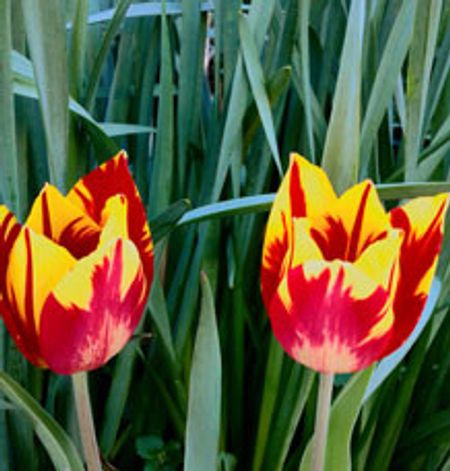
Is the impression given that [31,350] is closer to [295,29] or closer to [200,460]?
[200,460]

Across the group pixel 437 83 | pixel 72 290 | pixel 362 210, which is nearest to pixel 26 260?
pixel 72 290

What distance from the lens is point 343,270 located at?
0.34 meters

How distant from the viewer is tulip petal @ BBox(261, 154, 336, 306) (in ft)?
1.23

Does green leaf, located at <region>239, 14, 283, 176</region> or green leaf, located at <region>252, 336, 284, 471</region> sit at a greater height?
green leaf, located at <region>239, 14, 283, 176</region>

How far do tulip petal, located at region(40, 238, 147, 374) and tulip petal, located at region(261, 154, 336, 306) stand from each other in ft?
0.18

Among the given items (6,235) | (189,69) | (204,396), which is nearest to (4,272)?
(6,235)

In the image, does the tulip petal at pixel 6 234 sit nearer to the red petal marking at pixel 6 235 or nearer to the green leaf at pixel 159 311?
the red petal marking at pixel 6 235

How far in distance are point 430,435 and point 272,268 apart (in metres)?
0.28

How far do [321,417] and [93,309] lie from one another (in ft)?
0.38

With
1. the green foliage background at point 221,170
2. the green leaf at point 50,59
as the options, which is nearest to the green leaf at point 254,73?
the green foliage background at point 221,170

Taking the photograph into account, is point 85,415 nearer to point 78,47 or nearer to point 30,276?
point 30,276

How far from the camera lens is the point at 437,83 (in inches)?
24.8

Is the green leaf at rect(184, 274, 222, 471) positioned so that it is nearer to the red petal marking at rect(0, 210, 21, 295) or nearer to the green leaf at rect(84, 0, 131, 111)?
the red petal marking at rect(0, 210, 21, 295)

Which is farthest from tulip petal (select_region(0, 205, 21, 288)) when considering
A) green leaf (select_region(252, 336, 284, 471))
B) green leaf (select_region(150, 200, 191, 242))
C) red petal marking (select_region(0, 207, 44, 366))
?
green leaf (select_region(252, 336, 284, 471))
